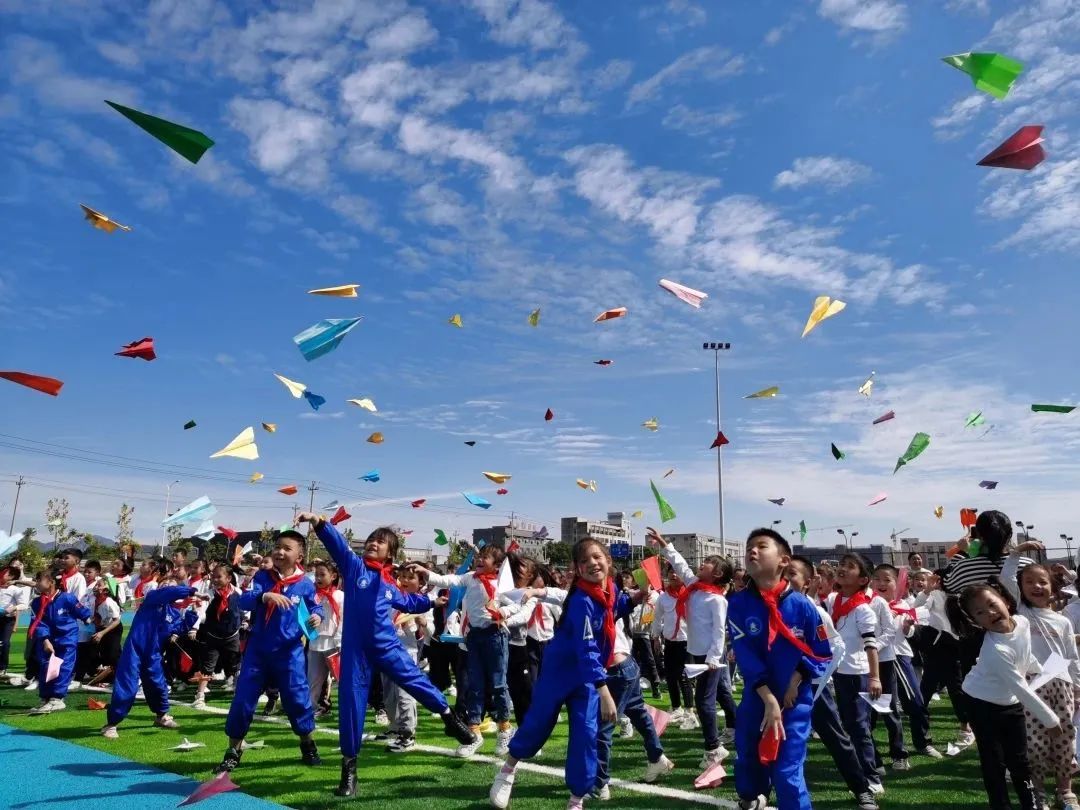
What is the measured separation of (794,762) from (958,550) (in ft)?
14.8

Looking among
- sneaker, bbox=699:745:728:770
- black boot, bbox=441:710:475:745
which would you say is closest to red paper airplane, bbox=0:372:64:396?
black boot, bbox=441:710:475:745

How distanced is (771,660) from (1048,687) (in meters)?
2.46

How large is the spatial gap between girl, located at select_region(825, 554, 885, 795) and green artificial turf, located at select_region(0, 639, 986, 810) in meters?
0.38

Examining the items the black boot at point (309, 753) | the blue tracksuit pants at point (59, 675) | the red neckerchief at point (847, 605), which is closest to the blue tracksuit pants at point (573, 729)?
the black boot at point (309, 753)

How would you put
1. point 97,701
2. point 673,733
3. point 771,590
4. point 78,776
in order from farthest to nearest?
point 97,701 → point 673,733 → point 78,776 → point 771,590

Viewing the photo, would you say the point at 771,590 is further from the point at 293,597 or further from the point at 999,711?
the point at 293,597

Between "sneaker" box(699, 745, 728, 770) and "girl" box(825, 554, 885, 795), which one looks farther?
"sneaker" box(699, 745, 728, 770)

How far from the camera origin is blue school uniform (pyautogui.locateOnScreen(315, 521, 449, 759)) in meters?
5.71

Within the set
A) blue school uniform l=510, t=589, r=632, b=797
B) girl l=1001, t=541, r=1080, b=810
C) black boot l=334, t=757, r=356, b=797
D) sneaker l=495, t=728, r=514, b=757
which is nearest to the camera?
blue school uniform l=510, t=589, r=632, b=797

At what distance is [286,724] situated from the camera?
8.57 meters

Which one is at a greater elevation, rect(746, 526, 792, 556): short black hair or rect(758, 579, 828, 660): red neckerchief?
rect(746, 526, 792, 556): short black hair

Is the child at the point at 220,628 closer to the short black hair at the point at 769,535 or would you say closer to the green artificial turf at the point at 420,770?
the green artificial turf at the point at 420,770

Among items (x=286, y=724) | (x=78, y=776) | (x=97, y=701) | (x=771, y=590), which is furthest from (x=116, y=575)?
(x=771, y=590)

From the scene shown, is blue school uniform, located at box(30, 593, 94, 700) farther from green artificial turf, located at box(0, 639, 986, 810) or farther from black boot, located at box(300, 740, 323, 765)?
black boot, located at box(300, 740, 323, 765)
